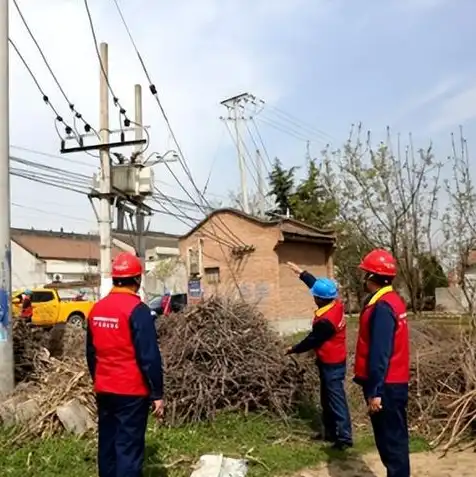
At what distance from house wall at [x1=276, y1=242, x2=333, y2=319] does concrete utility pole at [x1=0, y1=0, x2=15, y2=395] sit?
16859 millimetres

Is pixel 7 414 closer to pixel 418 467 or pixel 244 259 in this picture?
pixel 418 467

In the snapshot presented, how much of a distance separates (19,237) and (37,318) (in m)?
29.5

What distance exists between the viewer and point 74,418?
663 centimetres

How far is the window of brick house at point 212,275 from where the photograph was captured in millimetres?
26250

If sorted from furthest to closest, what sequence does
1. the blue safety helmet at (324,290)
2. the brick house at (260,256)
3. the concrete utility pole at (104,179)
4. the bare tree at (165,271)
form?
1. the bare tree at (165,271)
2. the brick house at (260,256)
3. the concrete utility pole at (104,179)
4. the blue safety helmet at (324,290)

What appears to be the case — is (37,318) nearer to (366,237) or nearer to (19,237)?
(366,237)

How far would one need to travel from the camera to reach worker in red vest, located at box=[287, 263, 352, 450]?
6.72 m

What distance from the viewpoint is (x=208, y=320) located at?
315 inches

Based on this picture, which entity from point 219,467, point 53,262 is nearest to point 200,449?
point 219,467

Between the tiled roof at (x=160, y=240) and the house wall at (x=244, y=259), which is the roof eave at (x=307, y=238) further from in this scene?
the tiled roof at (x=160, y=240)

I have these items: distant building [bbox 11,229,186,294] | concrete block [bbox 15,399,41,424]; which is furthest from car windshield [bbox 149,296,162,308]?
concrete block [bbox 15,399,41,424]

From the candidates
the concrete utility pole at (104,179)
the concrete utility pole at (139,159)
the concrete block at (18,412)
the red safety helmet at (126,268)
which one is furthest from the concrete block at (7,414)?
the concrete utility pole at (139,159)

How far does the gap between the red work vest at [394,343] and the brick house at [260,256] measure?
18199 millimetres

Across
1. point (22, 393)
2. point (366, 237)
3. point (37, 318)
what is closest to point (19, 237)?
point (37, 318)
